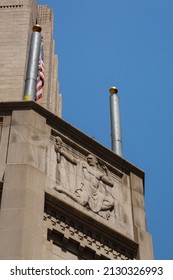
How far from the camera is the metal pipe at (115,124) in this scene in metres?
26.7

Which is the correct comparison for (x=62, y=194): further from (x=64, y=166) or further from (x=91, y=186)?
(x=91, y=186)

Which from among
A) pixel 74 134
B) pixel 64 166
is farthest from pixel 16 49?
pixel 64 166

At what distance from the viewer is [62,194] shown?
848 inches

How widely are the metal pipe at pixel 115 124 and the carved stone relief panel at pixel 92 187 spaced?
2.29 m

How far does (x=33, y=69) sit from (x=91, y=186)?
6002mm

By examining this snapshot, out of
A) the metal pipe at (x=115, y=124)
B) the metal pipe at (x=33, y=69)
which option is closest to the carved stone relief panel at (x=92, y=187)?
the metal pipe at (x=115, y=124)

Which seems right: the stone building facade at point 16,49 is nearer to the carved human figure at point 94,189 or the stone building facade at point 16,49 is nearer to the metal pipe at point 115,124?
the metal pipe at point 115,124

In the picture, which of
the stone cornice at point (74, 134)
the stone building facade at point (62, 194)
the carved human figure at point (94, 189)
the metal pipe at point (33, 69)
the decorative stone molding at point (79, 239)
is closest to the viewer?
the stone building facade at point (62, 194)

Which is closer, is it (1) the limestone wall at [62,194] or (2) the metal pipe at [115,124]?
(1) the limestone wall at [62,194]

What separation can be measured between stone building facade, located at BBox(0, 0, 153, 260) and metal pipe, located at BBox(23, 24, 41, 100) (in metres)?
1.83

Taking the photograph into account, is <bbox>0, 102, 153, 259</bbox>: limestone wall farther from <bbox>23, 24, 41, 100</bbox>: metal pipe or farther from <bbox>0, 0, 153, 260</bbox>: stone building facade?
<bbox>23, 24, 41, 100</bbox>: metal pipe

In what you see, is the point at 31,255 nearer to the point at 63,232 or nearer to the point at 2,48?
the point at 63,232
